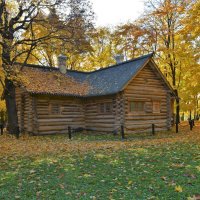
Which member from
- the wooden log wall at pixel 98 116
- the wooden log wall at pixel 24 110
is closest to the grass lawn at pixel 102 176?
the wooden log wall at pixel 98 116

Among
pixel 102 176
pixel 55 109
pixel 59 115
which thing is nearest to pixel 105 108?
pixel 59 115

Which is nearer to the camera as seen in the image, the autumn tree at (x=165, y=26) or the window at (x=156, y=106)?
the window at (x=156, y=106)

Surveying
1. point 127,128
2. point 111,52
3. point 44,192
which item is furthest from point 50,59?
point 44,192

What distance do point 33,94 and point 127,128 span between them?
795 cm

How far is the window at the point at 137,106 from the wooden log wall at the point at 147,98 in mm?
295

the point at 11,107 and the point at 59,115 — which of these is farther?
the point at 59,115

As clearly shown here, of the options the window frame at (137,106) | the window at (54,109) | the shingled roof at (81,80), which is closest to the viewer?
the shingled roof at (81,80)

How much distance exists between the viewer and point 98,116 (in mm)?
22328

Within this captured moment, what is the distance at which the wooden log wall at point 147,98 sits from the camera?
68.8ft

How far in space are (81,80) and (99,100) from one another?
172 inches

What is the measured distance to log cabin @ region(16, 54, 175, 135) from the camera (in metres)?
20.5

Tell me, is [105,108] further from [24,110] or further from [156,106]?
[24,110]

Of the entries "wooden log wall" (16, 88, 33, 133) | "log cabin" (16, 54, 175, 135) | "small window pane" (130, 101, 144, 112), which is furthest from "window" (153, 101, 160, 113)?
"wooden log wall" (16, 88, 33, 133)

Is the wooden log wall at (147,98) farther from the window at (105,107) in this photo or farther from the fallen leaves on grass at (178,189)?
the fallen leaves on grass at (178,189)
